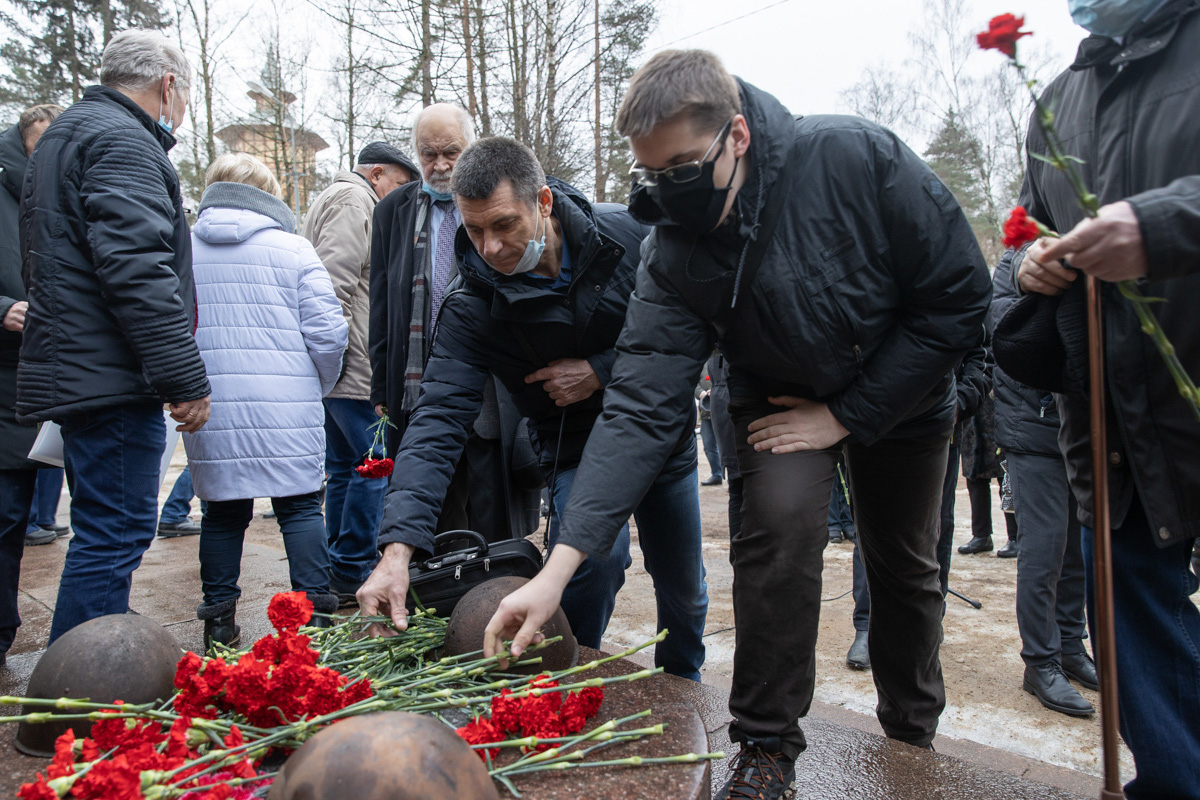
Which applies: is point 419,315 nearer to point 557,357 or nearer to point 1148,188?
point 557,357

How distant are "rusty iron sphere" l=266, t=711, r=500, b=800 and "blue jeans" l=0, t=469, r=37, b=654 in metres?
2.76

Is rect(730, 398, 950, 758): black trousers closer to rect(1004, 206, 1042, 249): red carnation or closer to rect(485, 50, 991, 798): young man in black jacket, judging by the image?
rect(485, 50, 991, 798): young man in black jacket

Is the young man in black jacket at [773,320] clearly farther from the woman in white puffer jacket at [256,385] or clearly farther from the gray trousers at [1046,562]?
the woman in white puffer jacket at [256,385]

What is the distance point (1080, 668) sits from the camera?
12.6 feet

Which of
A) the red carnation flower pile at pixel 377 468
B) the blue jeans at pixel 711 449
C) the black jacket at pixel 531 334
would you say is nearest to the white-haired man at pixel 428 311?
the red carnation flower pile at pixel 377 468

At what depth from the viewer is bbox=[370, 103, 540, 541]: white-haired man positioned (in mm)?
3506

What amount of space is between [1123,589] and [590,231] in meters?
1.84

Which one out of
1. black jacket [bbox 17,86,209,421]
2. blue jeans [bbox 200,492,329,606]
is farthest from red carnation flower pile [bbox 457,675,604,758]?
blue jeans [bbox 200,492,329,606]

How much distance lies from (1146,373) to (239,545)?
11.6ft

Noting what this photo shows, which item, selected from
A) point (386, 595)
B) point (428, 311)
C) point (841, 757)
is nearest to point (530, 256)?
point (386, 595)

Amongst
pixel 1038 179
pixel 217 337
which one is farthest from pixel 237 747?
pixel 217 337

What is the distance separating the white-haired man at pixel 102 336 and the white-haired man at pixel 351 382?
5.07ft

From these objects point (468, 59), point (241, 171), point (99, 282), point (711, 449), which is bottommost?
point (711, 449)

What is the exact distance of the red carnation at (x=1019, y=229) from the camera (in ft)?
5.59
